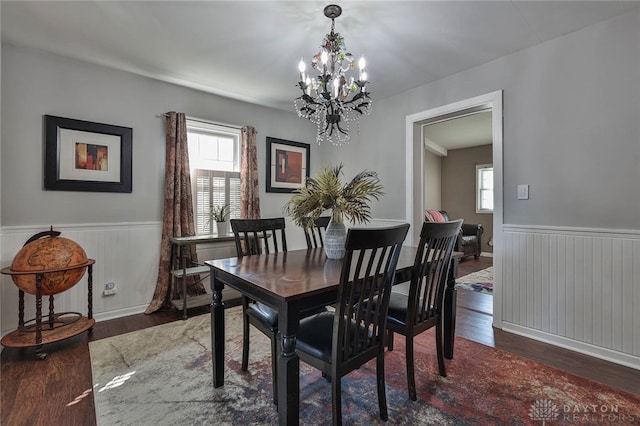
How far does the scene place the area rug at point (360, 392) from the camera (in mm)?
1591

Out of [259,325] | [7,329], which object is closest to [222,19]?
[259,325]

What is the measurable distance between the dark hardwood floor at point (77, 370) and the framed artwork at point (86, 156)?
4.44ft

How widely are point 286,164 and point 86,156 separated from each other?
229 centimetres

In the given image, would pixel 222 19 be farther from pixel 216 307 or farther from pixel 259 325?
pixel 259 325

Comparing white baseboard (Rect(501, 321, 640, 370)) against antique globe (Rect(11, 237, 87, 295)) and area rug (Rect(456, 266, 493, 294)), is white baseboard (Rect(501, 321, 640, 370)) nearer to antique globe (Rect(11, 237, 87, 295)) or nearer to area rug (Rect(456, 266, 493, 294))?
area rug (Rect(456, 266, 493, 294))

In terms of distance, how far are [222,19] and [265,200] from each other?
2.32 m

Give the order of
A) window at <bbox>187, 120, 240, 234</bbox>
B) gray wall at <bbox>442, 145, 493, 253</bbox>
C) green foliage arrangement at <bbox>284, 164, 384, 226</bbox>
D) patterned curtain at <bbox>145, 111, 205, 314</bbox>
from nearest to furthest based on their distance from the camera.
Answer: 1. green foliage arrangement at <bbox>284, 164, 384, 226</bbox>
2. patterned curtain at <bbox>145, 111, 205, 314</bbox>
3. window at <bbox>187, 120, 240, 234</bbox>
4. gray wall at <bbox>442, 145, 493, 253</bbox>

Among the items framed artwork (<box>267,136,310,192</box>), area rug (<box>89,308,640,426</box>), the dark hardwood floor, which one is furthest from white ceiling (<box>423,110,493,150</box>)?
area rug (<box>89,308,640,426</box>)

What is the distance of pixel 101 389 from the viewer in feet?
6.05

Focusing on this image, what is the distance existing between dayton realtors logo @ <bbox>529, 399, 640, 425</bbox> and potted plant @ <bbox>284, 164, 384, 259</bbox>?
137cm

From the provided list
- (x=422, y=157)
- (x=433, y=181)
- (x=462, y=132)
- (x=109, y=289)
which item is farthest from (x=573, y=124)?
(x=433, y=181)

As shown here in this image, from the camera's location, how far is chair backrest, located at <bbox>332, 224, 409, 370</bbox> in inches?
51.8

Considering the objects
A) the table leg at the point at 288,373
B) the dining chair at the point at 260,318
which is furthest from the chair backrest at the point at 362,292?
the dining chair at the point at 260,318

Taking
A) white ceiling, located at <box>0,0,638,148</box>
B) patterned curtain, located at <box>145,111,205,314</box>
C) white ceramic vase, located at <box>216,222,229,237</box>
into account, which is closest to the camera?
white ceiling, located at <box>0,0,638,148</box>
